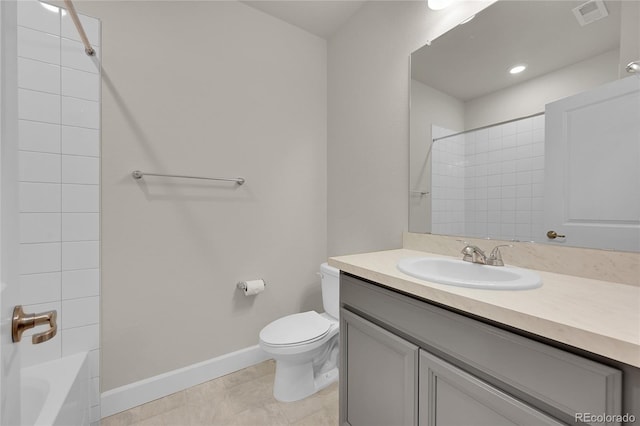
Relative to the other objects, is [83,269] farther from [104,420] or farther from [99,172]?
[104,420]

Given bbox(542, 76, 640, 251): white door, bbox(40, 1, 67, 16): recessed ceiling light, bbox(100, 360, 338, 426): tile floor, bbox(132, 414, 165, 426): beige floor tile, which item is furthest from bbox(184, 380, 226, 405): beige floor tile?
bbox(40, 1, 67, 16): recessed ceiling light

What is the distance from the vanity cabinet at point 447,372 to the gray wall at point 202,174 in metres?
0.96

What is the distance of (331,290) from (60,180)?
5.24 ft

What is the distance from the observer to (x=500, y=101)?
123 cm

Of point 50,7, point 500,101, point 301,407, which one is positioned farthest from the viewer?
point 301,407

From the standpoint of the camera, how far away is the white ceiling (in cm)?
190

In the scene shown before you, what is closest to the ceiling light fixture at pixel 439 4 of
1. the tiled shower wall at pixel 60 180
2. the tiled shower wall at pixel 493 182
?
the tiled shower wall at pixel 493 182

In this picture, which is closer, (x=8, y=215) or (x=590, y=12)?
(x=8, y=215)

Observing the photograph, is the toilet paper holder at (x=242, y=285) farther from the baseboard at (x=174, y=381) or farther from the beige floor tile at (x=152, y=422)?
the beige floor tile at (x=152, y=422)

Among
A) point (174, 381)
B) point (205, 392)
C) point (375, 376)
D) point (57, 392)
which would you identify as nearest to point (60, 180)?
point (57, 392)

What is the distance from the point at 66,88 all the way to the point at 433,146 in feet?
6.24

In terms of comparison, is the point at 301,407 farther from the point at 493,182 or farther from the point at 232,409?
the point at 493,182

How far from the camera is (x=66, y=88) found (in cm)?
138

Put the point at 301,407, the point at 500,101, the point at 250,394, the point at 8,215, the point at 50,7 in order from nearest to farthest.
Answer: the point at 8,215
the point at 500,101
the point at 50,7
the point at 301,407
the point at 250,394
